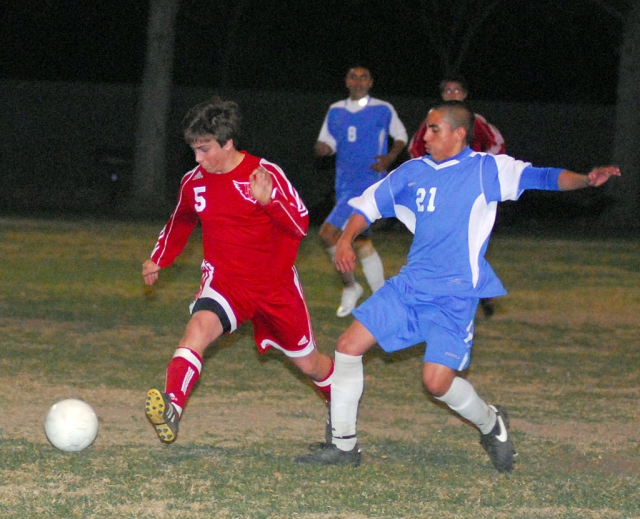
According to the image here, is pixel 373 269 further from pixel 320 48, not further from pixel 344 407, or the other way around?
pixel 320 48

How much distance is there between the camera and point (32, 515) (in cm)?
439

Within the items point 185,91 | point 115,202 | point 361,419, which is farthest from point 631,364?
point 185,91

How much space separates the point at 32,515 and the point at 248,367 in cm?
331

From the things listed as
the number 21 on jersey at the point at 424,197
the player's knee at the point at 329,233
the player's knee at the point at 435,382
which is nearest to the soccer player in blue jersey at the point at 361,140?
the player's knee at the point at 329,233

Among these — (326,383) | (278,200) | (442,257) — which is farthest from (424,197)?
(326,383)

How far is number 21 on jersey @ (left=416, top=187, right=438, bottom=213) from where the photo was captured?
5074mm

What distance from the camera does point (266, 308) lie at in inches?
217

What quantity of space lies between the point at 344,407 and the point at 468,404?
0.57 m

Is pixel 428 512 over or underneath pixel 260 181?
underneath

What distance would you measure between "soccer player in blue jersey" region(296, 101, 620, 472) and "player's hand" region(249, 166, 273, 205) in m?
0.40

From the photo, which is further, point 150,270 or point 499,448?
point 150,270

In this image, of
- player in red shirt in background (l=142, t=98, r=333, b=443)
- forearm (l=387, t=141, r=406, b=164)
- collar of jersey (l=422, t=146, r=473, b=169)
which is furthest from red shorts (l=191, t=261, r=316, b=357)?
forearm (l=387, t=141, r=406, b=164)

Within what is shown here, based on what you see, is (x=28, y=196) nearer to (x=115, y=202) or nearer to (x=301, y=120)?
(x=115, y=202)

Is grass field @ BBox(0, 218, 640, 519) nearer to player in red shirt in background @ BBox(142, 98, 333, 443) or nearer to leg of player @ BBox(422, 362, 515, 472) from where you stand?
leg of player @ BBox(422, 362, 515, 472)
